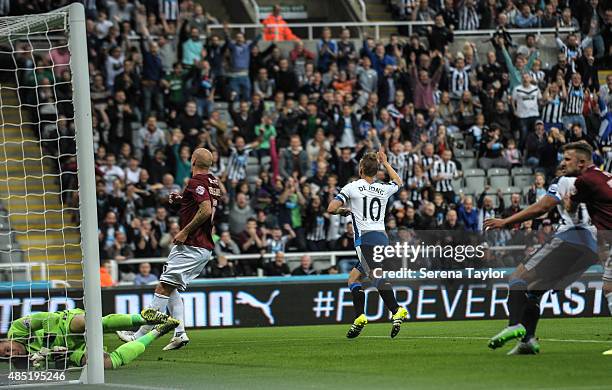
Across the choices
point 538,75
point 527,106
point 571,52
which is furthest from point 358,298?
point 571,52

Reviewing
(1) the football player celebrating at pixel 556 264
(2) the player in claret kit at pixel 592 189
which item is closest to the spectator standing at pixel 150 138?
(1) the football player celebrating at pixel 556 264

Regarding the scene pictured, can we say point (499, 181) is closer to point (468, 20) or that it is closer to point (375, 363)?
point (468, 20)

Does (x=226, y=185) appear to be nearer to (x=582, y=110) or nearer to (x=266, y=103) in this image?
(x=266, y=103)

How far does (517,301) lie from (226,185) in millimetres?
11538

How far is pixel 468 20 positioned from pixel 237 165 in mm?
7984

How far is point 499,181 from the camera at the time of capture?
80.8ft

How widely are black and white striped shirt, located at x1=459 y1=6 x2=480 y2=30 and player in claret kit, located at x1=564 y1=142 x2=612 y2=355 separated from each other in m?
17.2

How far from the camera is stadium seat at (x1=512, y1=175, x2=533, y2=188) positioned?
80.9ft

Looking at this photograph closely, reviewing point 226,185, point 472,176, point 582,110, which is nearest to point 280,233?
point 226,185

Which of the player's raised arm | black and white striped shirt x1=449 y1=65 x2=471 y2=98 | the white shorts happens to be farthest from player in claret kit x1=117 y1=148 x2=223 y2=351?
black and white striped shirt x1=449 y1=65 x2=471 y2=98

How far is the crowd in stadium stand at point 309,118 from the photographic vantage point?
71.5 feet

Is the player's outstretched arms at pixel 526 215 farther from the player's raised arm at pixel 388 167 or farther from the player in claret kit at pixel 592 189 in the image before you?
the player's raised arm at pixel 388 167

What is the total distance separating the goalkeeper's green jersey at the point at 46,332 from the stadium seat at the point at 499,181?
47.7 ft

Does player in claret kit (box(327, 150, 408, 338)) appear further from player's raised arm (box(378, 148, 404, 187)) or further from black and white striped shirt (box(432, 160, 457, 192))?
black and white striped shirt (box(432, 160, 457, 192))
